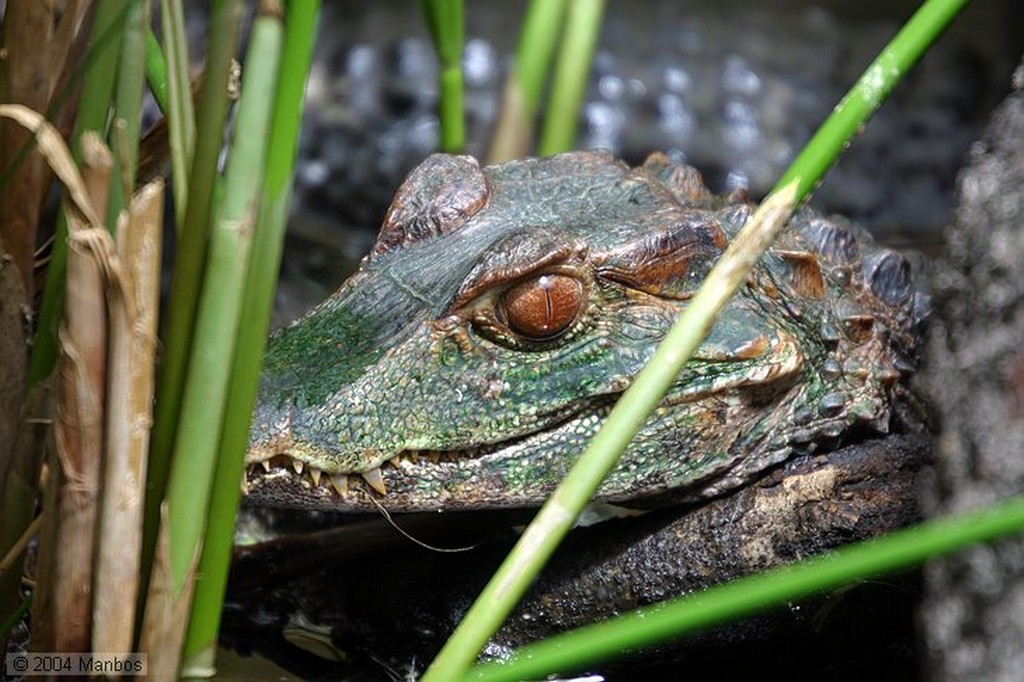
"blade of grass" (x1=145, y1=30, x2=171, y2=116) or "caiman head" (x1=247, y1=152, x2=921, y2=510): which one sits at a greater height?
"blade of grass" (x1=145, y1=30, x2=171, y2=116)

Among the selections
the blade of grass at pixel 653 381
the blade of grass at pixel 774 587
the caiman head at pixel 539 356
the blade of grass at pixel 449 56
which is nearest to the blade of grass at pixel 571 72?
the blade of grass at pixel 449 56

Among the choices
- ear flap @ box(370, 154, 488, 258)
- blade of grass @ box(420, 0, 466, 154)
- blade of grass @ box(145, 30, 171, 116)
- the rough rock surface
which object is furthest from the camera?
blade of grass @ box(420, 0, 466, 154)

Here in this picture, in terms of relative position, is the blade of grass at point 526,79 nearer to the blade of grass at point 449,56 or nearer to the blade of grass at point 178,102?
the blade of grass at point 449,56

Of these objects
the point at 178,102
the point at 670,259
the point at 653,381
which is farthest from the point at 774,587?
the point at 670,259

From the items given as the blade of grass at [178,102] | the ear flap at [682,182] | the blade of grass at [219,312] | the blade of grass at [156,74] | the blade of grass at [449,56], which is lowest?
the blade of grass at [219,312]

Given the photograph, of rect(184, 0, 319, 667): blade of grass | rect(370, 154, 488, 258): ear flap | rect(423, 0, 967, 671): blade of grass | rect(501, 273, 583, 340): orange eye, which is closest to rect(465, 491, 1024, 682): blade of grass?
rect(423, 0, 967, 671): blade of grass

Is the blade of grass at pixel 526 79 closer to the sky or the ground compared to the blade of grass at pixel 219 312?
closer to the sky

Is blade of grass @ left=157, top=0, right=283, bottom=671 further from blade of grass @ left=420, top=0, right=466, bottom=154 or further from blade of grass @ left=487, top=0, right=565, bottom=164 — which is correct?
blade of grass @ left=487, top=0, right=565, bottom=164
